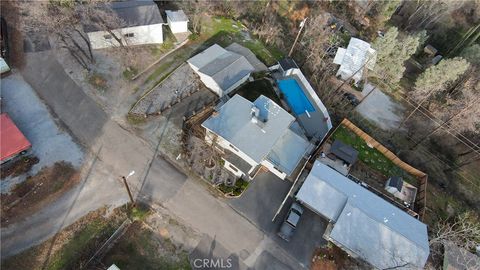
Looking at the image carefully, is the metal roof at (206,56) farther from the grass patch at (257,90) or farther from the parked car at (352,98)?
the parked car at (352,98)

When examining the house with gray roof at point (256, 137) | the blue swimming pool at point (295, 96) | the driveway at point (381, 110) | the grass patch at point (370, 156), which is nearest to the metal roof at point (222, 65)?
the blue swimming pool at point (295, 96)

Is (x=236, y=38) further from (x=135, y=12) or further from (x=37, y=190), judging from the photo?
(x=37, y=190)

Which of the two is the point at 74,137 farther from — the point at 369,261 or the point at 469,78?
the point at 469,78

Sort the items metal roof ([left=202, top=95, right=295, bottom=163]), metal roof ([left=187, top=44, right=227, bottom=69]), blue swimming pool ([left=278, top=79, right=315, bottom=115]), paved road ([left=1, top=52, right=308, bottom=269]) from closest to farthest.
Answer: paved road ([left=1, top=52, right=308, bottom=269]), metal roof ([left=202, top=95, right=295, bottom=163]), metal roof ([left=187, top=44, right=227, bottom=69]), blue swimming pool ([left=278, top=79, right=315, bottom=115])

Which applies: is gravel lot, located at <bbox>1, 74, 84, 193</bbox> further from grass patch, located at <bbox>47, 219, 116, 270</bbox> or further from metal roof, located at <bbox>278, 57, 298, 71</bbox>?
metal roof, located at <bbox>278, 57, 298, 71</bbox>

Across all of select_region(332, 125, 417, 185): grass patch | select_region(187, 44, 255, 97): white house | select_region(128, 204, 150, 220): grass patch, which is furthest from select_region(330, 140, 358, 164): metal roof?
select_region(128, 204, 150, 220): grass patch

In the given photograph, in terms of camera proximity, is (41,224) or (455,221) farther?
(455,221)

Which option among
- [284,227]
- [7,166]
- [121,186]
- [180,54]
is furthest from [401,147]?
[7,166]
